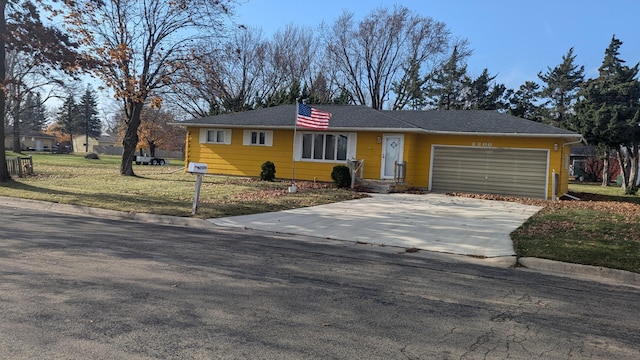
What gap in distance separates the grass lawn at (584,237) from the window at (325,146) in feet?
32.3

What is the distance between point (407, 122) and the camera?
21359 mm

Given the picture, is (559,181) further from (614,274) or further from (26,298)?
(26,298)

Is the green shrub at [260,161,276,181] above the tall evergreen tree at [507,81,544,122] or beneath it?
beneath

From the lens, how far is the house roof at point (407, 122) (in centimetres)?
1973

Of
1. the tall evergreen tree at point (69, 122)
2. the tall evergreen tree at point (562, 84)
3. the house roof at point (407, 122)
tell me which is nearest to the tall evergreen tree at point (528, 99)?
the tall evergreen tree at point (562, 84)

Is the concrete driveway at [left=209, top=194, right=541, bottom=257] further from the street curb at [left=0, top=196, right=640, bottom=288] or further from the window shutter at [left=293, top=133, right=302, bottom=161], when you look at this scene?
the window shutter at [left=293, top=133, right=302, bottom=161]

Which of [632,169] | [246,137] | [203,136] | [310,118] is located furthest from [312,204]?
[632,169]

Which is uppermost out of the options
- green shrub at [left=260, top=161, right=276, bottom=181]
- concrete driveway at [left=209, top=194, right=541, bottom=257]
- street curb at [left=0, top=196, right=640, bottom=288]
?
green shrub at [left=260, top=161, right=276, bottom=181]

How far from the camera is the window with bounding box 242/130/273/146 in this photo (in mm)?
23062

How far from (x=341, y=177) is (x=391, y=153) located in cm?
301

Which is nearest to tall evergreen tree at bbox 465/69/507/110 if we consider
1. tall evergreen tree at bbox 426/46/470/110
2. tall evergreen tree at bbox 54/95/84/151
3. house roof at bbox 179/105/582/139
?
tall evergreen tree at bbox 426/46/470/110

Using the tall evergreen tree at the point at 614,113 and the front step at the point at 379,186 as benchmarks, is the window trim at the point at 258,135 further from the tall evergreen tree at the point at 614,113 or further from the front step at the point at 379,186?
the tall evergreen tree at the point at 614,113

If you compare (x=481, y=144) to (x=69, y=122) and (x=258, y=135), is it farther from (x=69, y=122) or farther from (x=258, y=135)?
(x=69, y=122)

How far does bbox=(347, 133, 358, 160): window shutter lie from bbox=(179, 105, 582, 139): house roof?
632mm
